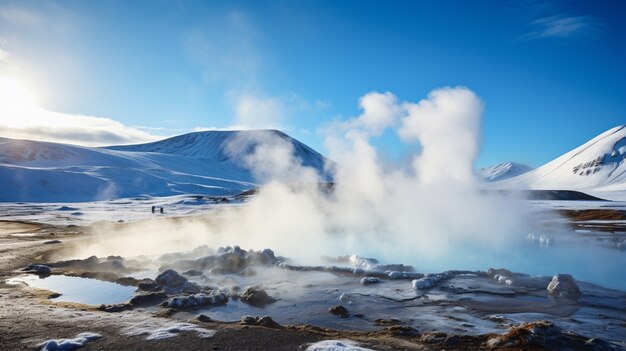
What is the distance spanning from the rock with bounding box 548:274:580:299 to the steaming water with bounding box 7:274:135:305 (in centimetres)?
1333

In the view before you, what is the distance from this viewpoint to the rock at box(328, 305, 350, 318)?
11.4 m

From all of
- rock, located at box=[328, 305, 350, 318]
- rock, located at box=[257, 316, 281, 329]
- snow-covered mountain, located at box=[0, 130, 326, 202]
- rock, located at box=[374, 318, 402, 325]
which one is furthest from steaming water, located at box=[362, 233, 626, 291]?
snow-covered mountain, located at box=[0, 130, 326, 202]

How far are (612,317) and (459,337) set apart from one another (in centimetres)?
484

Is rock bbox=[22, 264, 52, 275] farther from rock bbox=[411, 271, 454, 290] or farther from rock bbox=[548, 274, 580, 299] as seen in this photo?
rock bbox=[548, 274, 580, 299]

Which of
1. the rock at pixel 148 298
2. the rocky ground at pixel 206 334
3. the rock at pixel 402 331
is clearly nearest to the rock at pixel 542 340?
the rocky ground at pixel 206 334

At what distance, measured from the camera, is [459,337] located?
9.03m

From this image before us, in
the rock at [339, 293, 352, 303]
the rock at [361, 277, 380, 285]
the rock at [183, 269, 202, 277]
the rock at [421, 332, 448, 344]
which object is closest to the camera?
the rock at [421, 332, 448, 344]

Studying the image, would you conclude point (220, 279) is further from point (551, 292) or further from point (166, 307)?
point (551, 292)

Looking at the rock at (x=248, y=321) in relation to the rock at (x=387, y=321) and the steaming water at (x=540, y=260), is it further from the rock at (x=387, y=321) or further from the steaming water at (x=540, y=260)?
the steaming water at (x=540, y=260)

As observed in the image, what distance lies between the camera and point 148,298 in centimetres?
1259

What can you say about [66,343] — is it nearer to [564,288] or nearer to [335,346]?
[335,346]

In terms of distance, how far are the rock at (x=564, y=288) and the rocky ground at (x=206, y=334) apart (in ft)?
14.5

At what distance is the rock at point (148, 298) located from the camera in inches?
484

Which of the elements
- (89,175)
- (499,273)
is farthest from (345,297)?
(89,175)
